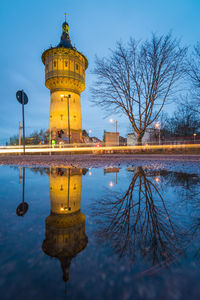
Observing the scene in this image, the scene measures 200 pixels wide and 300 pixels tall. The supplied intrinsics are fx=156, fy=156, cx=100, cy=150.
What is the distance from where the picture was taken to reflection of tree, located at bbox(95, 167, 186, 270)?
0.56 metres

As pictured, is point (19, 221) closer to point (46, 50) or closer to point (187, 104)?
point (187, 104)

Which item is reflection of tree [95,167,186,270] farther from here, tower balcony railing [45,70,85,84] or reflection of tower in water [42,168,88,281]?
tower balcony railing [45,70,85,84]

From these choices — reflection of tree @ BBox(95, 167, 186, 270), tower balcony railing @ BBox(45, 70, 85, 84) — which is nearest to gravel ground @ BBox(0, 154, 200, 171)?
reflection of tree @ BBox(95, 167, 186, 270)

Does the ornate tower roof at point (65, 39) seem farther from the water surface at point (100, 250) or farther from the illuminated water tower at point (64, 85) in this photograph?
the water surface at point (100, 250)

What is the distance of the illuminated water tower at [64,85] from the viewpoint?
92.4ft

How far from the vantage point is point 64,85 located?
2862 centimetres

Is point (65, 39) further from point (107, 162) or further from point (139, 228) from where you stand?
point (139, 228)

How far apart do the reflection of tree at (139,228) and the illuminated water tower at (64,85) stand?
2712 centimetres

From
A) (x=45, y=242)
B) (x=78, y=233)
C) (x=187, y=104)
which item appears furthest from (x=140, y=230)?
(x=187, y=104)

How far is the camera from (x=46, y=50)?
94.9 ft

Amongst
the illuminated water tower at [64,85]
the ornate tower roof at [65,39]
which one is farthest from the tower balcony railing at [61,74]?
the ornate tower roof at [65,39]

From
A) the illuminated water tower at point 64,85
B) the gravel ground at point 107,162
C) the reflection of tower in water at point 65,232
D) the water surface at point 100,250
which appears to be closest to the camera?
the water surface at point 100,250

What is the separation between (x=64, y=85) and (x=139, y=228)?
3120 centimetres

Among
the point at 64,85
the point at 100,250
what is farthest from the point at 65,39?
the point at 100,250
